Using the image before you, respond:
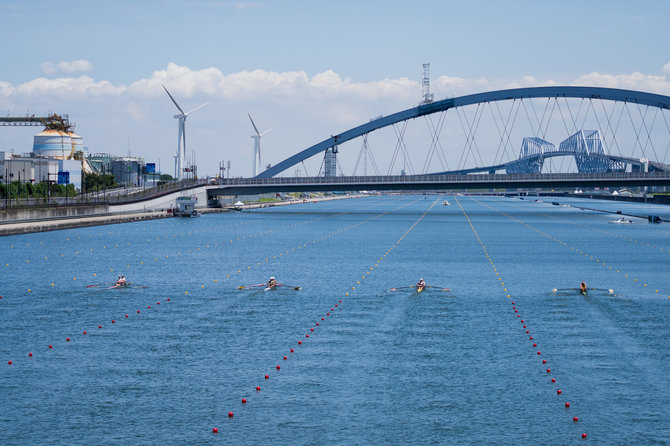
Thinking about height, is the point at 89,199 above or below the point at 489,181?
below

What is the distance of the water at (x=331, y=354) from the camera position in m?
29.8

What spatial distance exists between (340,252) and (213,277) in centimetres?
2785

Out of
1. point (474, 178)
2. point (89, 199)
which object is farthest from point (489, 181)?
point (89, 199)

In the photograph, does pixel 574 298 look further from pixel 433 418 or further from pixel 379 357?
pixel 433 418

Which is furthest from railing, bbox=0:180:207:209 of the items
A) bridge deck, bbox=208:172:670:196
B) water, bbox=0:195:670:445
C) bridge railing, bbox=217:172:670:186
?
water, bbox=0:195:670:445

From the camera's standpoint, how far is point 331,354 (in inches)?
1567

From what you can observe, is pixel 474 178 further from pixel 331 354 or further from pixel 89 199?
pixel 331 354

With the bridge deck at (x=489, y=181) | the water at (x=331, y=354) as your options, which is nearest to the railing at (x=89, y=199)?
the bridge deck at (x=489, y=181)

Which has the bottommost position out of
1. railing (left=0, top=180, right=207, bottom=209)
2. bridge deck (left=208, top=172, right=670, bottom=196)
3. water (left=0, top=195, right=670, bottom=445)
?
water (left=0, top=195, right=670, bottom=445)

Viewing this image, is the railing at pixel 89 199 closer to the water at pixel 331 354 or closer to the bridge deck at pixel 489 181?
the bridge deck at pixel 489 181

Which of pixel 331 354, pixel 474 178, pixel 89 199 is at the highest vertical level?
pixel 474 178

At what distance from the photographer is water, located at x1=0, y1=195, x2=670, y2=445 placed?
29.8 m

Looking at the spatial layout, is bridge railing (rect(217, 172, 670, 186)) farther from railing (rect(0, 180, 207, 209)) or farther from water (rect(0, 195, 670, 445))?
water (rect(0, 195, 670, 445))

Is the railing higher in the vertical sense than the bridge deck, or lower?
lower
